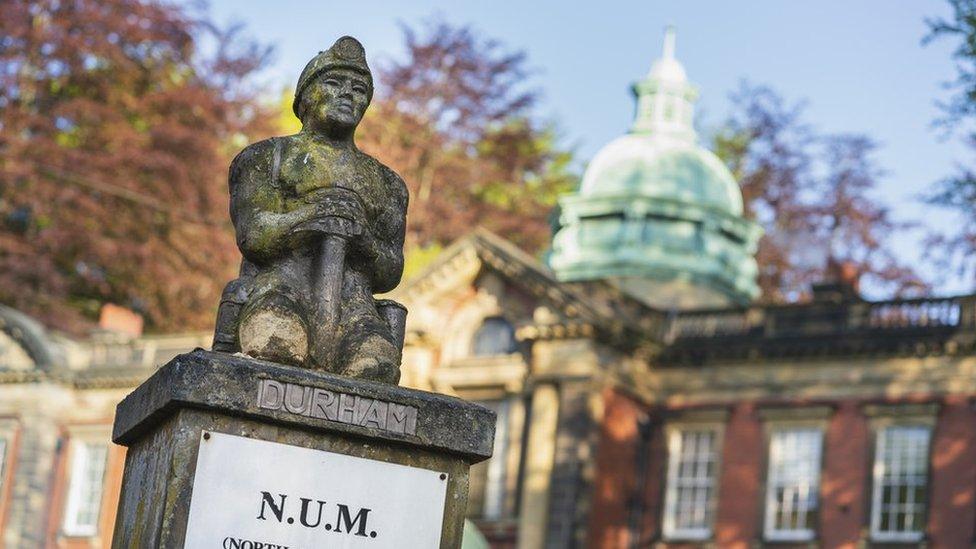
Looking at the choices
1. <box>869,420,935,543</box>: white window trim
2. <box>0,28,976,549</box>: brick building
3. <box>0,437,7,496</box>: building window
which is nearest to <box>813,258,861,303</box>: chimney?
<box>0,28,976,549</box>: brick building

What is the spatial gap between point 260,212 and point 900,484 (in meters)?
28.6

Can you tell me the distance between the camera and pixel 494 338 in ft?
132

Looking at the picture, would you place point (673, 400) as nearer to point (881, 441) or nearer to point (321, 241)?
point (881, 441)

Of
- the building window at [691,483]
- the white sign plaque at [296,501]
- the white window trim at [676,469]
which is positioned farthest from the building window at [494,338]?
the white sign plaque at [296,501]

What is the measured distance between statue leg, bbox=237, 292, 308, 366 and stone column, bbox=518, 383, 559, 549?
29585 mm

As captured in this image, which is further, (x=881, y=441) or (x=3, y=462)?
(x=3, y=462)

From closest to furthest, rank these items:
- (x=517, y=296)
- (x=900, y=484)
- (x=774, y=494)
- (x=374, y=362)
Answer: (x=374, y=362), (x=900, y=484), (x=774, y=494), (x=517, y=296)

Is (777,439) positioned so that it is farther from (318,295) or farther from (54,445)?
(318,295)

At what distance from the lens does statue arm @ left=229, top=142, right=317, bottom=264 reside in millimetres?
8281

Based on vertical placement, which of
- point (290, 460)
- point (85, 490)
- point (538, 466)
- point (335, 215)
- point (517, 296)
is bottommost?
point (290, 460)

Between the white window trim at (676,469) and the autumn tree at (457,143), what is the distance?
11985 millimetres

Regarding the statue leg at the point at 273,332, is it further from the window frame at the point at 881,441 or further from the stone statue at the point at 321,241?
the window frame at the point at 881,441

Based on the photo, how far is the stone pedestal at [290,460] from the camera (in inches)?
299

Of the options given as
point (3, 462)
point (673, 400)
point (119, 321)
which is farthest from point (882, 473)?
point (3, 462)
